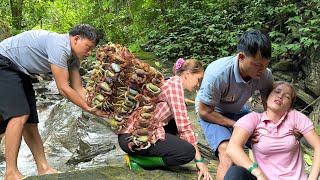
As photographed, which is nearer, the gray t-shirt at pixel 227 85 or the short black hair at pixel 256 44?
the short black hair at pixel 256 44

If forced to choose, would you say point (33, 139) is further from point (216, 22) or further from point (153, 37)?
point (153, 37)

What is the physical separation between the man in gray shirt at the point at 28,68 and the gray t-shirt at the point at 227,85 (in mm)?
945

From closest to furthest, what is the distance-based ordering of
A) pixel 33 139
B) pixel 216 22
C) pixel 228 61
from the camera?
1. pixel 228 61
2. pixel 33 139
3. pixel 216 22

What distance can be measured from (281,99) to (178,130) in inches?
38.6

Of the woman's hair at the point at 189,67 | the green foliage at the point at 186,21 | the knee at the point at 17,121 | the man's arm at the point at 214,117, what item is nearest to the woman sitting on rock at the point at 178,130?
the woman's hair at the point at 189,67

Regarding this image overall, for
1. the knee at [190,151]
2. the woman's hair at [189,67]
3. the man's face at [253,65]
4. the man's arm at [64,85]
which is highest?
the man's face at [253,65]

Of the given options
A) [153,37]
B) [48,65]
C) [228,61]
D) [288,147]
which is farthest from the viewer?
[153,37]

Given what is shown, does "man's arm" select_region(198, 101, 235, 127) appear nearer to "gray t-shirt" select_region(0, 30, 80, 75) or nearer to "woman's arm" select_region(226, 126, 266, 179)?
"woman's arm" select_region(226, 126, 266, 179)

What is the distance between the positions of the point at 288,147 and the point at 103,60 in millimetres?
1640

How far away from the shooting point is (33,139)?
12.5 feet

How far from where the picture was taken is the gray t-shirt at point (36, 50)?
3.42 meters

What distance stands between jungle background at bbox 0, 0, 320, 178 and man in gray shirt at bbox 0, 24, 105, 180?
14.0 ft

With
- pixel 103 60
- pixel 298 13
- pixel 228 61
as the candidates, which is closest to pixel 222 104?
pixel 228 61

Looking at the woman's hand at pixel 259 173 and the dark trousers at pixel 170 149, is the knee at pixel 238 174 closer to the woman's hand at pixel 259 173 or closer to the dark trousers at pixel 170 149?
the woman's hand at pixel 259 173
